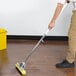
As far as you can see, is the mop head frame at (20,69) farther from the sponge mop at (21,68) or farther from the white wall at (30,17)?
the white wall at (30,17)

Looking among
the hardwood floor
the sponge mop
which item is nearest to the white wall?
the hardwood floor

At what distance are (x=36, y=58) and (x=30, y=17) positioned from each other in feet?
3.28

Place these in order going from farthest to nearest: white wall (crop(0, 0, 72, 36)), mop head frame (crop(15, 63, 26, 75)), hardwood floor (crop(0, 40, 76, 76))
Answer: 1. white wall (crop(0, 0, 72, 36))
2. hardwood floor (crop(0, 40, 76, 76))
3. mop head frame (crop(15, 63, 26, 75))

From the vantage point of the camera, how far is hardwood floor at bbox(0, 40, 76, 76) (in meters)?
2.84

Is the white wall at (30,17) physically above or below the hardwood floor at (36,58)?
above

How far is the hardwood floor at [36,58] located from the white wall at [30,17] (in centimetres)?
20

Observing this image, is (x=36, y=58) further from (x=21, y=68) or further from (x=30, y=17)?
(x=30, y=17)

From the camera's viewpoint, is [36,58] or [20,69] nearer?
[20,69]

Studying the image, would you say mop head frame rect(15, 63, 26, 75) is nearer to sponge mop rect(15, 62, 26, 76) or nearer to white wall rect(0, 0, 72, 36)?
sponge mop rect(15, 62, 26, 76)

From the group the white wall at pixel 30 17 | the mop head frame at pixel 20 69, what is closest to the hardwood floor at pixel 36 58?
the mop head frame at pixel 20 69

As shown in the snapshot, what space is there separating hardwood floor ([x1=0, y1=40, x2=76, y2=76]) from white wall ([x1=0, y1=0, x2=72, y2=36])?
20 centimetres

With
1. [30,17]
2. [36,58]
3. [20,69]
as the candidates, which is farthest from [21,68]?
[30,17]

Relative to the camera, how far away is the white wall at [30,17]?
4.00m

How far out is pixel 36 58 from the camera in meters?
3.29
